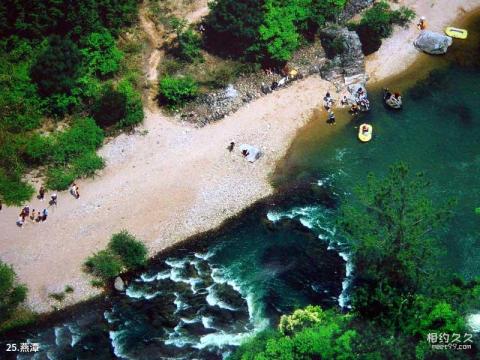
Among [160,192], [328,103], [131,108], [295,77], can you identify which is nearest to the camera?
[160,192]

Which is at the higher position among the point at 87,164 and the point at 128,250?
the point at 87,164

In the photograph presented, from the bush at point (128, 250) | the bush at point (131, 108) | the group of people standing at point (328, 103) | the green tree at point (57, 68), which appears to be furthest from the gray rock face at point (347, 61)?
the bush at point (128, 250)

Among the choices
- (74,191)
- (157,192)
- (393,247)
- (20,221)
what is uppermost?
(393,247)

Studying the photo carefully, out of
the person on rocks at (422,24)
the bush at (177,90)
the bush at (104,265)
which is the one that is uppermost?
the person on rocks at (422,24)

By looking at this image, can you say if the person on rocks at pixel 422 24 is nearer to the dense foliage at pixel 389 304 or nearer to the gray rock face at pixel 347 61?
the gray rock face at pixel 347 61

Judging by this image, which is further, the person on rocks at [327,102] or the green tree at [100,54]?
the person on rocks at [327,102]

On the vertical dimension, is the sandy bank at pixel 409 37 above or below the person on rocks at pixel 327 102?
above

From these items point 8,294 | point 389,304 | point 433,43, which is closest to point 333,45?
point 433,43

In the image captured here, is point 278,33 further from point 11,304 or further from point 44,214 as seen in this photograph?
point 11,304
